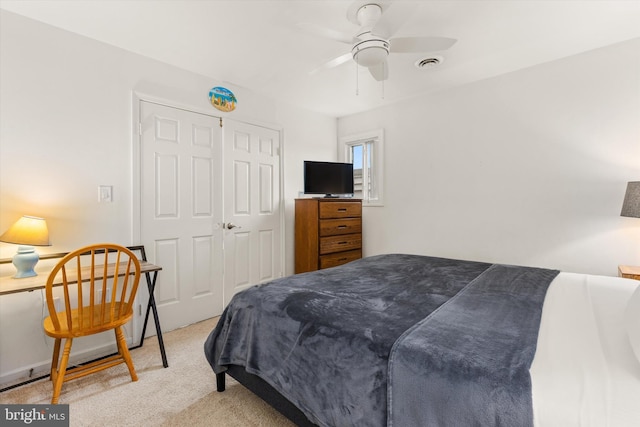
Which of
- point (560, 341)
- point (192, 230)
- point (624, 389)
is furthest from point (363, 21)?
point (192, 230)

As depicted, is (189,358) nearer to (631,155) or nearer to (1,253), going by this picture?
(1,253)

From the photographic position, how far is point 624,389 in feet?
2.34

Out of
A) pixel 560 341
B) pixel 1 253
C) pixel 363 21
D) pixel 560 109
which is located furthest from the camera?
pixel 560 109

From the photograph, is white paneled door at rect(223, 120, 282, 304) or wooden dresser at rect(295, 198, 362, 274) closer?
white paneled door at rect(223, 120, 282, 304)

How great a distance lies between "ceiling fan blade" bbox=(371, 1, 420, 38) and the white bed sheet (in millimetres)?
1764

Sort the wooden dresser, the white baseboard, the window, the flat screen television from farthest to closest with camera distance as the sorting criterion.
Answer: the window → the flat screen television → the wooden dresser → the white baseboard

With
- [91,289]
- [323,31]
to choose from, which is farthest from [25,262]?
[323,31]

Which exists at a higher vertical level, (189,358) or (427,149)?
(427,149)

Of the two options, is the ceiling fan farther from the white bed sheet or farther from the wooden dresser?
the wooden dresser

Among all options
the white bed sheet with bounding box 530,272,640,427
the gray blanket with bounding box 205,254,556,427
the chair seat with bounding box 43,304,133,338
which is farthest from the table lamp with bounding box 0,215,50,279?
the white bed sheet with bounding box 530,272,640,427

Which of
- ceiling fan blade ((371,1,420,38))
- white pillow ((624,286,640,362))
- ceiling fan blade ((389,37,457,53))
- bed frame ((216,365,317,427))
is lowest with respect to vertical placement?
bed frame ((216,365,317,427))

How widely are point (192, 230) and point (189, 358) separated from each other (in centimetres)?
117

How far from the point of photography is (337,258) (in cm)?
362

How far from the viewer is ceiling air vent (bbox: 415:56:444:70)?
104 inches
